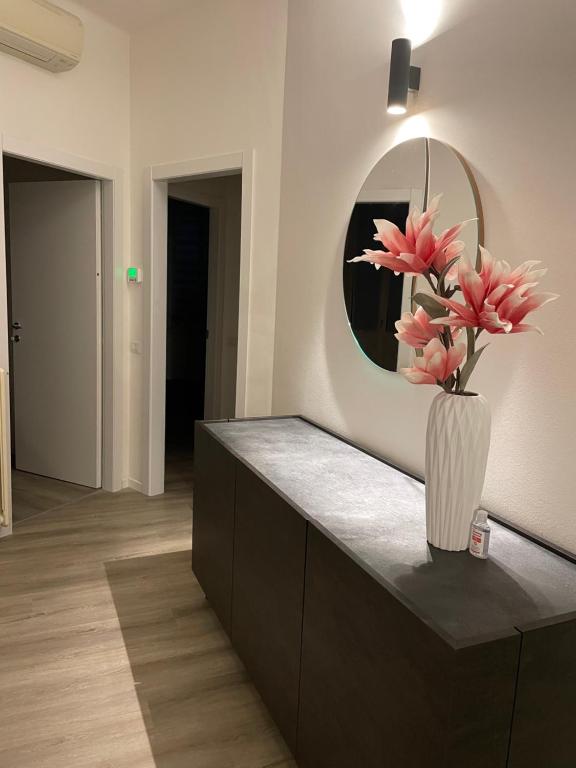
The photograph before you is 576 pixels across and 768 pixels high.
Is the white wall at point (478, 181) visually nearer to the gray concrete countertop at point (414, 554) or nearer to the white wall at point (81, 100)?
the gray concrete countertop at point (414, 554)

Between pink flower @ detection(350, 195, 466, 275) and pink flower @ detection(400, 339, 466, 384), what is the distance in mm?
188

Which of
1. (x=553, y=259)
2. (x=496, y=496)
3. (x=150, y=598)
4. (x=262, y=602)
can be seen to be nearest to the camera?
(x=553, y=259)

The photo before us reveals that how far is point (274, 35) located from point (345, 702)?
3.02 metres

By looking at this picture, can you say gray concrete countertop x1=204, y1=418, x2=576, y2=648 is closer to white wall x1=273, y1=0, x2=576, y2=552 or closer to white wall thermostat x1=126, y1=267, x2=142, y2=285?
white wall x1=273, y1=0, x2=576, y2=552

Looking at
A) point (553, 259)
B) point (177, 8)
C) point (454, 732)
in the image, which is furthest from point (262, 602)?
point (177, 8)

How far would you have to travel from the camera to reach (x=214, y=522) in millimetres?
2449

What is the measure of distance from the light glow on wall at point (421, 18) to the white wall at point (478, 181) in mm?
29

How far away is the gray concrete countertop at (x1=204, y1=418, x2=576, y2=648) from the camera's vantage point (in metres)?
1.17

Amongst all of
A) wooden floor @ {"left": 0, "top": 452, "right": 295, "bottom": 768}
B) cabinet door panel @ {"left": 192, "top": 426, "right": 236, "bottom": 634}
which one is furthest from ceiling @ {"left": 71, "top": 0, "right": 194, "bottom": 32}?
wooden floor @ {"left": 0, "top": 452, "right": 295, "bottom": 768}

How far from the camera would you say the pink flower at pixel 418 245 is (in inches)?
54.3

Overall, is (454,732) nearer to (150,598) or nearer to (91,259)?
(150,598)

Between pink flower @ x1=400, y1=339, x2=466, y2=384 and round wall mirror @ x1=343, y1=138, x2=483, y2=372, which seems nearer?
pink flower @ x1=400, y1=339, x2=466, y2=384

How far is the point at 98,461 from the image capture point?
4.10 m

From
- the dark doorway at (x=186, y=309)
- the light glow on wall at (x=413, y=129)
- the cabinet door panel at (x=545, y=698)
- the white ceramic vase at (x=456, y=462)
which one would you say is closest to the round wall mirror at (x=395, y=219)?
the light glow on wall at (x=413, y=129)
